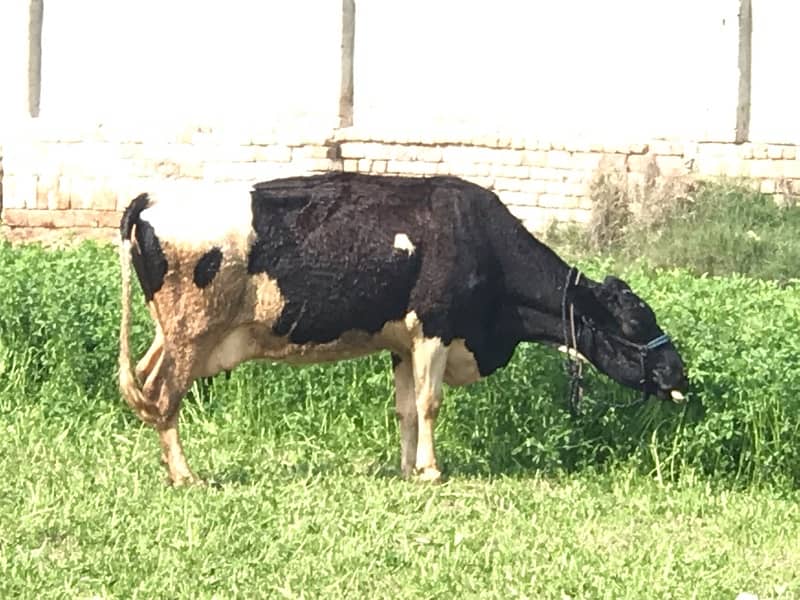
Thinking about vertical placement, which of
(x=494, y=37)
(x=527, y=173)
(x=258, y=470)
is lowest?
(x=258, y=470)

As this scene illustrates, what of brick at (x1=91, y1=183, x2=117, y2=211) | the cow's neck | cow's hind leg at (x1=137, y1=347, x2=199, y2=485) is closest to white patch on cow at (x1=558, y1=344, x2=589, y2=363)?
the cow's neck

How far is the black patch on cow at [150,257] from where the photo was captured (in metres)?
7.58

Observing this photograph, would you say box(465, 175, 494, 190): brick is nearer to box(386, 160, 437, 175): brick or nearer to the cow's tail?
box(386, 160, 437, 175): brick

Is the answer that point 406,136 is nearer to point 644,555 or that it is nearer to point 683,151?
point 683,151

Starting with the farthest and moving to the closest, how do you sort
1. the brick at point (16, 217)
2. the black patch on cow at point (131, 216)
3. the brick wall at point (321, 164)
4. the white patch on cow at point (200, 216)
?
the brick at point (16, 217)
the brick wall at point (321, 164)
the black patch on cow at point (131, 216)
the white patch on cow at point (200, 216)

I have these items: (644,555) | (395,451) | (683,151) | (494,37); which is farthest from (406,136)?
(644,555)

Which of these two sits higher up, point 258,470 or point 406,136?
point 406,136

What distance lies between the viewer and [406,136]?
14.5m

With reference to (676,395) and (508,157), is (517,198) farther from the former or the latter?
(676,395)

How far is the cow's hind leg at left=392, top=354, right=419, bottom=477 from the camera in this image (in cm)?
815

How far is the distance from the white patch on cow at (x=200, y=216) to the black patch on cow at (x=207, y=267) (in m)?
0.03

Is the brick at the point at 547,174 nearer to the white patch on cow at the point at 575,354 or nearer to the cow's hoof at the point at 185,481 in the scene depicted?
the white patch on cow at the point at 575,354

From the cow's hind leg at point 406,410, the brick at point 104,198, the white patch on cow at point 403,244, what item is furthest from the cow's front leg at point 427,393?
the brick at point 104,198

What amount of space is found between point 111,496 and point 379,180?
1.73 meters
